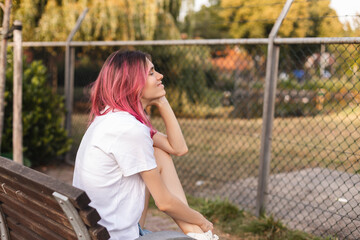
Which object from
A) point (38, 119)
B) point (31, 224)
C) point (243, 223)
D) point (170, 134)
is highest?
point (170, 134)

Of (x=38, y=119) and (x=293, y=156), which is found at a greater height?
(x=38, y=119)

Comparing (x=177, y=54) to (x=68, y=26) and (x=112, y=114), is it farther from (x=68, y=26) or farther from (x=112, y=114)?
(x=112, y=114)

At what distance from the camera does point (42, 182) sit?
153 centimetres

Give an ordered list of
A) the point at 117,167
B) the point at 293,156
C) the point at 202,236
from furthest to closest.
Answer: the point at 293,156 < the point at 202,236 < the point at 117,167

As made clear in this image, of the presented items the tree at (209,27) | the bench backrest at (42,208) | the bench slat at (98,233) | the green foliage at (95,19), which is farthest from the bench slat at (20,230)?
the tree at (209,27)

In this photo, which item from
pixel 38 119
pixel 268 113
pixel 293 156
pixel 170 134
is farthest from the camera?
pixel 293 156

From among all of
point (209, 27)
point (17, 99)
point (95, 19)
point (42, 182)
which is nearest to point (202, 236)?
point (42, 182)

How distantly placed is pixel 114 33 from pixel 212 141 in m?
3.81

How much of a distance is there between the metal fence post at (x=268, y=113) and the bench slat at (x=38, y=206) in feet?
8.69

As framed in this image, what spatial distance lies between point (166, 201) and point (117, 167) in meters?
0.29

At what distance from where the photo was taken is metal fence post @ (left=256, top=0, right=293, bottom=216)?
12.7ft

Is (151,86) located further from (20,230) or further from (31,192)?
(20,230)

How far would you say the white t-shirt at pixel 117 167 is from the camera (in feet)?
5.99

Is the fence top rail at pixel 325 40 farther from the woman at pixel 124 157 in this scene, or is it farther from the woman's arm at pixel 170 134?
the woman at pixel 124 157
